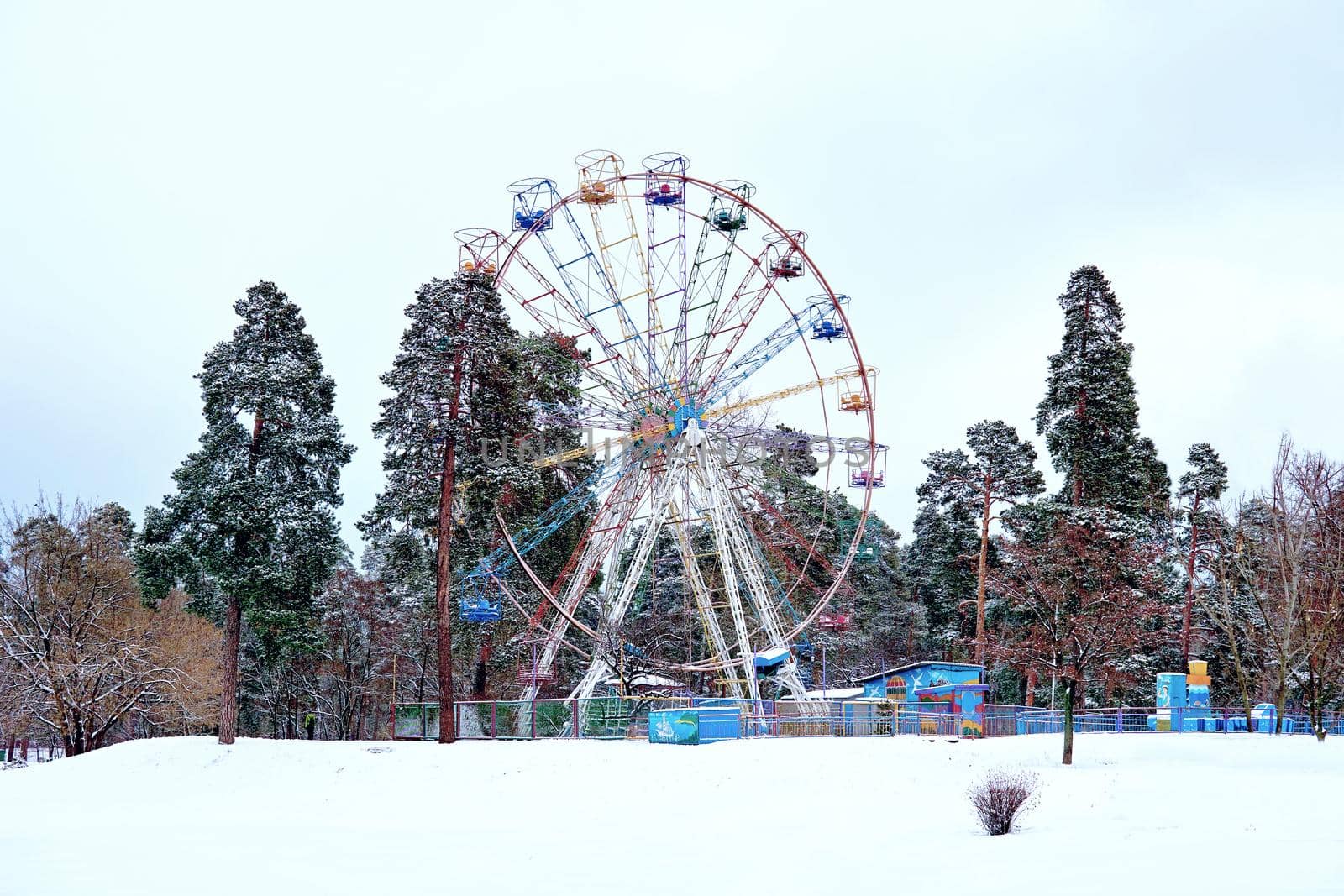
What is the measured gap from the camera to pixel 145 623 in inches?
1470

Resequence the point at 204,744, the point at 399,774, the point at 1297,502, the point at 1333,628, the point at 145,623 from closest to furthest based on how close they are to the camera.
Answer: the point at 399,774 → the point at 204,744 → the point at 1333,628 → the point at 1297,502 → the point at 145,623

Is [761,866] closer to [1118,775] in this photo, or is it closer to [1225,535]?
[1118,775]

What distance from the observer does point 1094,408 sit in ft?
142

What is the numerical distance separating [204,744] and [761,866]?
17.4 m

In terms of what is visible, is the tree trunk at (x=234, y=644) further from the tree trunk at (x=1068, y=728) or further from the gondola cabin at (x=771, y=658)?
the tree trunk at (x=1068, y=728)

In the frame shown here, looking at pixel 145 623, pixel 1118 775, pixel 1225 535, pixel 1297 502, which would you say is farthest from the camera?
pixel 1225 535

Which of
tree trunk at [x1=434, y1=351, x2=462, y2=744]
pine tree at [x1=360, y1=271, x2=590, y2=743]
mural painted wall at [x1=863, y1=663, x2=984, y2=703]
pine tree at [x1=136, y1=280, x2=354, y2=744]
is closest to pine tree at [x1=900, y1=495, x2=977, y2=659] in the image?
mural painted wall at [x1=863, y1=663, x2=984, y2=703]

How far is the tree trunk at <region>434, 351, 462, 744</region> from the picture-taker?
28000mm

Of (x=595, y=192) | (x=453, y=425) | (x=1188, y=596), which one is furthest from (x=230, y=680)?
(x=1188, y=596)

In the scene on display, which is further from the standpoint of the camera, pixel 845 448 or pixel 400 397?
pixel 845 448

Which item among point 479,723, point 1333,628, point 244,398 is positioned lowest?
point 479,723

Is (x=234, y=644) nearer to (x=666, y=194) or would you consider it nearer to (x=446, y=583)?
(x=446, y=583)

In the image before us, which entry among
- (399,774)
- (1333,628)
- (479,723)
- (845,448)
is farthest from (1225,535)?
(399,774)

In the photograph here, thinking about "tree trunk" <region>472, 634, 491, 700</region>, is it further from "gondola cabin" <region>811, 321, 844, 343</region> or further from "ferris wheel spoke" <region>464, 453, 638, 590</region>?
"gondola cabin" <region>811, 321, 844, 343</region>
